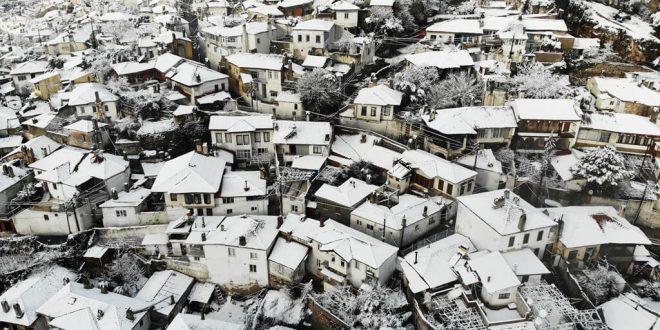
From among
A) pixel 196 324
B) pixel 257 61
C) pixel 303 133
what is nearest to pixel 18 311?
pixel 196 324

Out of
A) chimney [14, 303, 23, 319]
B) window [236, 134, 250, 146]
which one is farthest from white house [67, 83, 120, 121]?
chimney [14, 303, 23, 319]

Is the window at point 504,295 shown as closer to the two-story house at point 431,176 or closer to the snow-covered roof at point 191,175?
the two-story house at point 431,176

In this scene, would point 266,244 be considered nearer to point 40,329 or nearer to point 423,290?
point 423,290

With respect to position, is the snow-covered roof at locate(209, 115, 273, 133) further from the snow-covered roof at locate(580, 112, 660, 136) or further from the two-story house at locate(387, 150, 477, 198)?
the snow-covered roof at locate(580, 112, 660, 136)

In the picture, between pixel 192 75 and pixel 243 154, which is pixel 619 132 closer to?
pixel 243 154

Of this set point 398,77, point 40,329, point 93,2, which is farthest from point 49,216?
point 93,2

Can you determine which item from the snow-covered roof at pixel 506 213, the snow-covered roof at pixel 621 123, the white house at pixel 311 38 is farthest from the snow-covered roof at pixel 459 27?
the snow-covered roof at pixel 506 213
